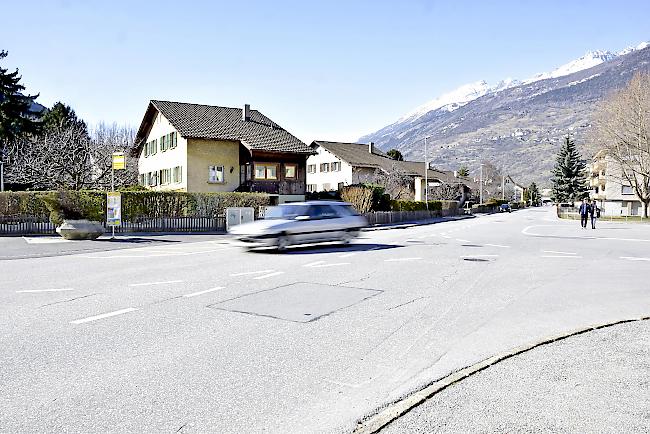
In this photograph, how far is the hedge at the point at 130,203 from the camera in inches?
886

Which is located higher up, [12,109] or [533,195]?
[12,109]

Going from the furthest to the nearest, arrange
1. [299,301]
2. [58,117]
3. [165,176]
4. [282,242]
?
[58,117] → [165,176] → [282,242] → [299,301]

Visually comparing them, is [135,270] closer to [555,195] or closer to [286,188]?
[286,188]

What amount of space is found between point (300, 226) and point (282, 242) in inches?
38.8

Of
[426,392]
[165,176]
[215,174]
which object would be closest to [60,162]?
[165,176]

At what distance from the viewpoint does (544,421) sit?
12.3 ft

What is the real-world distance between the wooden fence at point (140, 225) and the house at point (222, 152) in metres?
12.6

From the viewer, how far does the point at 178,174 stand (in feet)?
136

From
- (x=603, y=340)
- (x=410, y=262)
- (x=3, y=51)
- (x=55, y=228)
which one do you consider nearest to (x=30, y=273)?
(x=410, y=262)

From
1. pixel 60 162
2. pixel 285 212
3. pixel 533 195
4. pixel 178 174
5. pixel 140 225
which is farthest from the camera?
pixel 533 195

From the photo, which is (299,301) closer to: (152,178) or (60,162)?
(60,162)

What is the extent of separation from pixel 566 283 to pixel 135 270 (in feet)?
30.9

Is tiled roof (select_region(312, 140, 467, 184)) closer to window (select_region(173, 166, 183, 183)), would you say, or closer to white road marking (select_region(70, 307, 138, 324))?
window (select_region(173, 166, 183, 183))

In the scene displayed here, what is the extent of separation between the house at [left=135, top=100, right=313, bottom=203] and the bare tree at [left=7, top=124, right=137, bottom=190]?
184 inches
